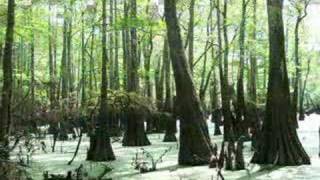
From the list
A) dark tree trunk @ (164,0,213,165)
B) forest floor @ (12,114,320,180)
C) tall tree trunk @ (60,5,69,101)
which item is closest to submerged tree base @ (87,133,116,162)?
forest floor @ (12,114,320,180)

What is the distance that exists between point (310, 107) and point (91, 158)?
147 feet

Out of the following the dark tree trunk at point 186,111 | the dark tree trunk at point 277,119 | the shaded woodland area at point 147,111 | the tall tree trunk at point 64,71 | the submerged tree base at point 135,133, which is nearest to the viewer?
the shaded woodland area at point 147,111

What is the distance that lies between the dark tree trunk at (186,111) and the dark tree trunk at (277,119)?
3.79 feet

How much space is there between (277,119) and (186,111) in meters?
1.93

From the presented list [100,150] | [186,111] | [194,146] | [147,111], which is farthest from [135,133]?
[194,146]

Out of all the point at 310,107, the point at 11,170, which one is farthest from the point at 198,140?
the point at 310,107

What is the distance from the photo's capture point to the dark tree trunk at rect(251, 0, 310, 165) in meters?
13.1

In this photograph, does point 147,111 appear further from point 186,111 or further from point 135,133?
point 186,111

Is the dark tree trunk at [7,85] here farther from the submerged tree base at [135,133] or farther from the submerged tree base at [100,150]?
the submerged tree base at [135,133]

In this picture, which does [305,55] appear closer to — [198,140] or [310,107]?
[310,107]

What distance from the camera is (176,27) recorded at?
14.3 metres

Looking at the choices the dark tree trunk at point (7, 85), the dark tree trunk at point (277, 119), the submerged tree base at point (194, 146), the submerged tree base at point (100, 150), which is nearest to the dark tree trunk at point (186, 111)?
the submerged tree base at point (194, 146)

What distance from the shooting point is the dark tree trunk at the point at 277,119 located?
13.1 m

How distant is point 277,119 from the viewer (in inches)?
532
